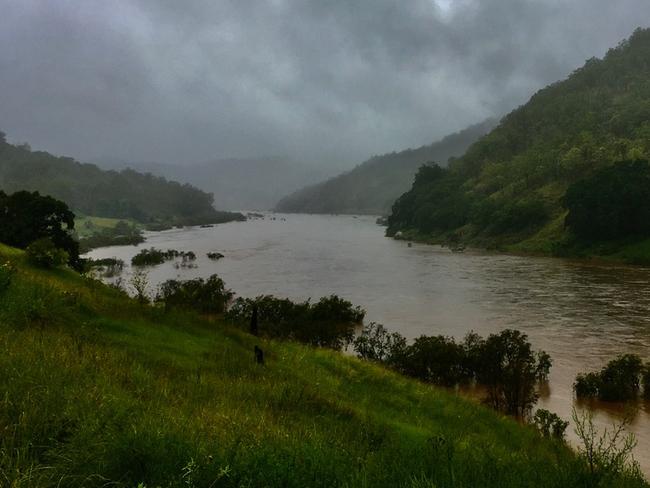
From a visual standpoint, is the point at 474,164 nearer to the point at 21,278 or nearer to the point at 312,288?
the point at 312,288

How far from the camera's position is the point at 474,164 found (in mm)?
199500

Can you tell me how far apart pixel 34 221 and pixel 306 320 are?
1246 inches

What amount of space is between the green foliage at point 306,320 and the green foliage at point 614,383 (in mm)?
15110

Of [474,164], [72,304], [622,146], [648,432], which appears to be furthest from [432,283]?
[474,164]

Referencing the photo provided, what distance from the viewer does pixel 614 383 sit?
25047 mm

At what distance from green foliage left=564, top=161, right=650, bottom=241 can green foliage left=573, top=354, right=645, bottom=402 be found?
69284mm

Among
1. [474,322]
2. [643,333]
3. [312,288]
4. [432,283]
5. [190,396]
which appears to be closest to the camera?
[190,396]

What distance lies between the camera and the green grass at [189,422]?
16.9 feet

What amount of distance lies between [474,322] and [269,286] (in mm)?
28516

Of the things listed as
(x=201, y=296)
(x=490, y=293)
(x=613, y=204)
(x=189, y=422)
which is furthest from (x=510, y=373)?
(x=613, y=204)

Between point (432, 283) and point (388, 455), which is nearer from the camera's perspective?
point (388, 455)

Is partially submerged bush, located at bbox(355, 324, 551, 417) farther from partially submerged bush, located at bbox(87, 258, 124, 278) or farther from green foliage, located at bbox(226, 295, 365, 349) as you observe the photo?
partially submerged bush, located at bbox(87, 258, 124, 278)

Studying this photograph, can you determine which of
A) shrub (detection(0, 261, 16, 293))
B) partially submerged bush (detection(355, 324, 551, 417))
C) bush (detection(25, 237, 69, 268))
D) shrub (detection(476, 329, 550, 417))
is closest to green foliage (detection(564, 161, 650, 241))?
shrub (detection(476, 329, 550, 417))

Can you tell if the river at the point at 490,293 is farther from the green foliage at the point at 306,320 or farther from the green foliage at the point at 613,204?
the green foliage at the point at 613,204
